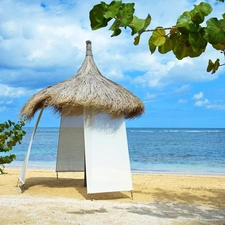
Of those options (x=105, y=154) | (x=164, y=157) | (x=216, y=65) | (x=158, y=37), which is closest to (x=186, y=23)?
(x=158, y=37)

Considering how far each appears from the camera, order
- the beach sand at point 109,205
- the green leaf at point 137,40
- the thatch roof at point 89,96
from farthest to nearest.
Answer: the thatch roof at point 89,96
the beach sand at point 109,205
the green leaf at point 137,40

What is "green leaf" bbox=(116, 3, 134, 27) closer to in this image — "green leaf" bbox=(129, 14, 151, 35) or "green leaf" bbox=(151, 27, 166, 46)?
"green leaf" bbox=(129, 14, 151, 35)

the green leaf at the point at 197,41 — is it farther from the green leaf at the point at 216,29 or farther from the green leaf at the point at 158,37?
the green leaf at the point at 158,37

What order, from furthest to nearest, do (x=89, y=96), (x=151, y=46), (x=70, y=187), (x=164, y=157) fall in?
(x=164, y=157) → (x=70, y=187) → (x=89, y=96) → (x=151, y=46)

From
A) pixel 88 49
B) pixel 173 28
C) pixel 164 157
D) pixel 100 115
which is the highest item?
pixel 88 49

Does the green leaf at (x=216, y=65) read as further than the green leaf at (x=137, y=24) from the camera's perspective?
Yes

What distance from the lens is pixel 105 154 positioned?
5.99 m

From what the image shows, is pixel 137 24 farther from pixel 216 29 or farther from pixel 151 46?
pixel 216 29

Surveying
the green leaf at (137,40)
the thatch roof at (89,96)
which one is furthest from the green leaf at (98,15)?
the thatch roof at (89,96)

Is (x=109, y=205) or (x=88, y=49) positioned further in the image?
(x=88, y=49)

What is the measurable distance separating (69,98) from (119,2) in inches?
170

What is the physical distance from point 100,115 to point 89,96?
17.3 inches

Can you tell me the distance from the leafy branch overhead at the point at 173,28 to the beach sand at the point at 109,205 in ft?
9.64

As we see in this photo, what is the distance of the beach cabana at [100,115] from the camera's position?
588 centimetres
